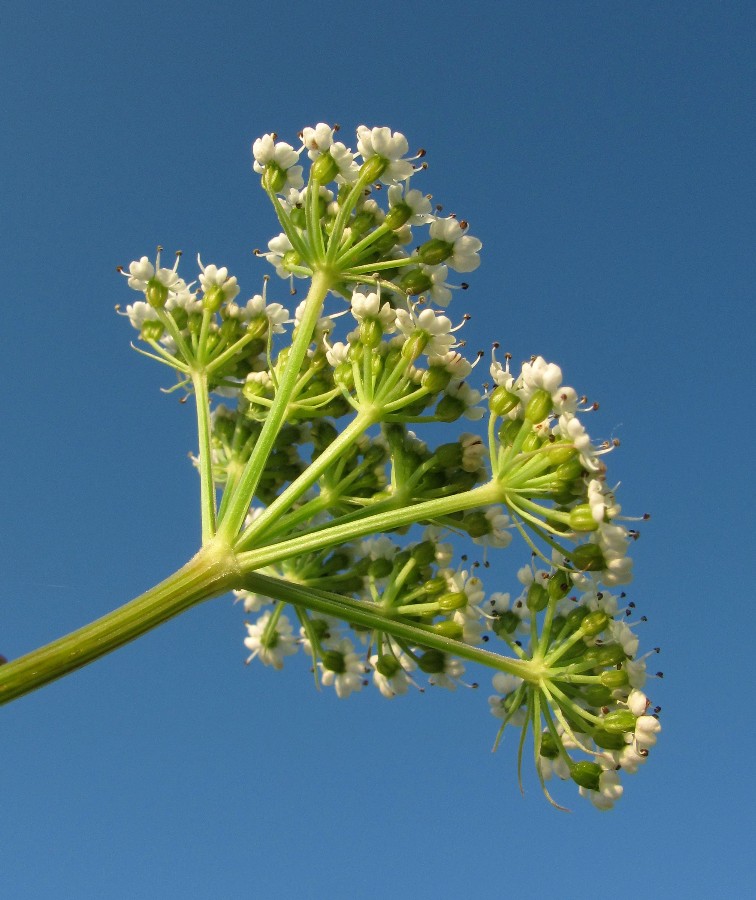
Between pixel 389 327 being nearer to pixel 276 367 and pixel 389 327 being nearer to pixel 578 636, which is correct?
pixel 276 367

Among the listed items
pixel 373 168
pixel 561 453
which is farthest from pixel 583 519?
pixel 373 168

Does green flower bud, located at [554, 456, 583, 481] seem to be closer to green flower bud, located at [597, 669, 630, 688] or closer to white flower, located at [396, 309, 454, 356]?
white flower, located at [396, 309, 454, 356]

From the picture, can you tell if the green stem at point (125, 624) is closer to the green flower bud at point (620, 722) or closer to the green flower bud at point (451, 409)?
the green flower bud at point (451, 409)

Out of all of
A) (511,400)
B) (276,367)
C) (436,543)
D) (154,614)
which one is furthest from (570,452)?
(154,614)

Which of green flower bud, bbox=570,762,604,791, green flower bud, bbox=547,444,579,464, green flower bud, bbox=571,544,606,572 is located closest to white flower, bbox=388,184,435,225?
green flower bud, bbox=547,444,579,464

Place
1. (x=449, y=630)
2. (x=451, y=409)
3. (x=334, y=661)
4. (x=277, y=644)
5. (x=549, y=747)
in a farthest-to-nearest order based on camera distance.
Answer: (x=277, y=644)
(x=334, y=661)
(x=549, y=747)
(x=451, y=409)
(x=449, y=630)

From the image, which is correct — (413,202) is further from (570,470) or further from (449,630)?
(449,630)
